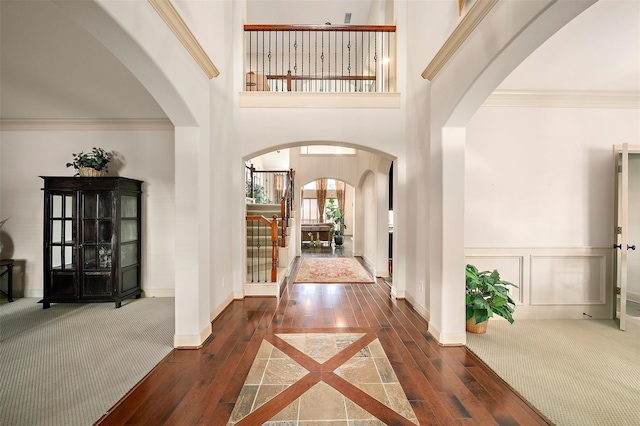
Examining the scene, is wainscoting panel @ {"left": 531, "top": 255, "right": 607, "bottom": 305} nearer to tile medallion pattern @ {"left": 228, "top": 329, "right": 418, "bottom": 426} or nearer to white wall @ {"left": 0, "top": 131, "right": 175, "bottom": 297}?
tile medallion pattern @ {"left": 228, "top": 329, "right": 418, "bottom": 426}

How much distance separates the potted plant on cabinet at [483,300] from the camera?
9.70 feet

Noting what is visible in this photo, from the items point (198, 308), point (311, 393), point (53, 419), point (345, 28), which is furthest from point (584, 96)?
point (53, 419)

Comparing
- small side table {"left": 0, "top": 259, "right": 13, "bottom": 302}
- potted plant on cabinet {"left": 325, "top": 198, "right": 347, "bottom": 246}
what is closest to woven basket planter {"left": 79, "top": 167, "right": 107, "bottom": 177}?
small side table {"left": 0, "top": 259, "right": 13, "bottom": 302}

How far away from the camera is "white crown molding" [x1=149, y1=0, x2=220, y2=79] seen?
6.73ft

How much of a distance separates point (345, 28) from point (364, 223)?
525 centimetres

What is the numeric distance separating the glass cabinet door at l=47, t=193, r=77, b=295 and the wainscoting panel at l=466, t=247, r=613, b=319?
17.5 ft

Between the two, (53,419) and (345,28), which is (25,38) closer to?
(53,419)

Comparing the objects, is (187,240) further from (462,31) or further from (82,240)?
(462,31)

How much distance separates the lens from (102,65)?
2.89 m

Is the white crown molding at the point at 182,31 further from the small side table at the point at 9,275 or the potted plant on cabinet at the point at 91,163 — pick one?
the small side table at the point at 9,275

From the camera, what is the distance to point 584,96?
357 cm

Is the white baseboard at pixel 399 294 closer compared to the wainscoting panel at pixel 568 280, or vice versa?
the wainscoting panel at pixel 568 280

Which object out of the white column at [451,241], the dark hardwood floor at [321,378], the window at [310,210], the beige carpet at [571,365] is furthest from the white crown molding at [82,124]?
the window at [310,210]

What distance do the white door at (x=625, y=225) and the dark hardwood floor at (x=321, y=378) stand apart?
7.84 ft
